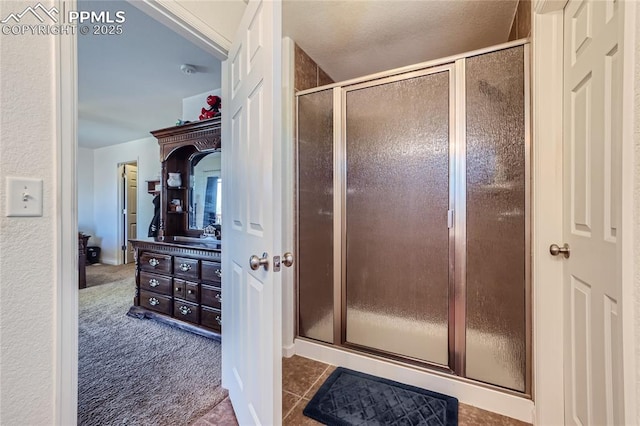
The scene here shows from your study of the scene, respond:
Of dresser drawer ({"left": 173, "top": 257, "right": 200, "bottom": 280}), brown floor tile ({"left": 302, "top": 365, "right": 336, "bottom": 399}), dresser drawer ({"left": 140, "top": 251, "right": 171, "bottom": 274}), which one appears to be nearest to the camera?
brown floor tile ({"left": 302, "top": 365, "right": 336, "bottom": 399})

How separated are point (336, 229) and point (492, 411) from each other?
1.38 metres

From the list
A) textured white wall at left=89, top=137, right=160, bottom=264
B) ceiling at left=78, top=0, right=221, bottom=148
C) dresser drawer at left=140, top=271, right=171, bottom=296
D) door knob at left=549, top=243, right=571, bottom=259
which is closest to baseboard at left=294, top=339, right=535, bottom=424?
door knob at left=549, top=243, right=571, bottom=259

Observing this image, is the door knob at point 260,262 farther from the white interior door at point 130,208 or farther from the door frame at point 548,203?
the white interior door at point 130,208

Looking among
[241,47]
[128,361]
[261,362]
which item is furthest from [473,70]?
[128,361]

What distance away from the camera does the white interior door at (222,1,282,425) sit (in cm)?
100

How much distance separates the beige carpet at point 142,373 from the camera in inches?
58.2

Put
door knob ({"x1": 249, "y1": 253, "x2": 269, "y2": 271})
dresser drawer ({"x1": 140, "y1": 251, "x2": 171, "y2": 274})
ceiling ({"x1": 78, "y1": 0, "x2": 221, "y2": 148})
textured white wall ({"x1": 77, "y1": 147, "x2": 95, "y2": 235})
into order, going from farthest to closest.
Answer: textured white wall ({"x1": 77, "y1": 147, "x2": 95, "y2": 235}) < dresser drawer ({"x1": 140, "y1": 251, "x2": 171, "y2": 274}) < ceiling ({"x1": 78, "y1": 0, "x2": 221, "y2": 148}) < door knob ({"x1": 249, "y1": 253, "x2": 269, "y2": 271})

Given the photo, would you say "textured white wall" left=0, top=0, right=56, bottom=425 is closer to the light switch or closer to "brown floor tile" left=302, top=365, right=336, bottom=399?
the light switch

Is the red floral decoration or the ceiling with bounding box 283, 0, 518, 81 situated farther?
the red floral decoration

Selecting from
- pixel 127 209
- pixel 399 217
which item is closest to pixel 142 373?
pixel 399 217

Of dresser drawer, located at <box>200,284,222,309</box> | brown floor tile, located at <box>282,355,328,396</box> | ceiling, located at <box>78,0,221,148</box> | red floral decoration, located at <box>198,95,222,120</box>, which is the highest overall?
ceiling, located at <box>78,0,221,148</box>

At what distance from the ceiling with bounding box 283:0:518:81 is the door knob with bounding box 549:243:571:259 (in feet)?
4.81

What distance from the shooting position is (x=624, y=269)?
26.7 inches

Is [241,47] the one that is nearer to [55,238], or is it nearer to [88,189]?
[55,238]
